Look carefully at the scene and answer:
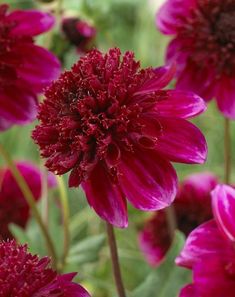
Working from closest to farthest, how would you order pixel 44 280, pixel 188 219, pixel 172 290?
pixel 44 280 < pixel 172 290 < pixel 188 219

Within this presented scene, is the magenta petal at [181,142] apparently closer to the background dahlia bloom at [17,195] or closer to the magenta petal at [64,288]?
the magenta petal at [64,288]

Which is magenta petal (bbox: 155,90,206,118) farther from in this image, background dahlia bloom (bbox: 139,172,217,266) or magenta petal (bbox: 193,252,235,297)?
background dahlia bloom (bbox: 139,172,217,266)

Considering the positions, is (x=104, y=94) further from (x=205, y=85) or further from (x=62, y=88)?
(x=205, y=85)

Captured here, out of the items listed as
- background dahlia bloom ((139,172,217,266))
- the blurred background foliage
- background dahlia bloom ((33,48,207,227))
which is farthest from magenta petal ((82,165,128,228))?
background dahlia bloom ((139,172,217,266))

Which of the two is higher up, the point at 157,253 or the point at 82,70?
the point at 82,70

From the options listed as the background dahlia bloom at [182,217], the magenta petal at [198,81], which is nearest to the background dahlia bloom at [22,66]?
the magenta petal at [198,81]

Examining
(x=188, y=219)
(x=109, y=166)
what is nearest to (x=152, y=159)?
(x=109, y=166)

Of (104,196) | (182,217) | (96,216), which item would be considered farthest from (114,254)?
(96,216)
